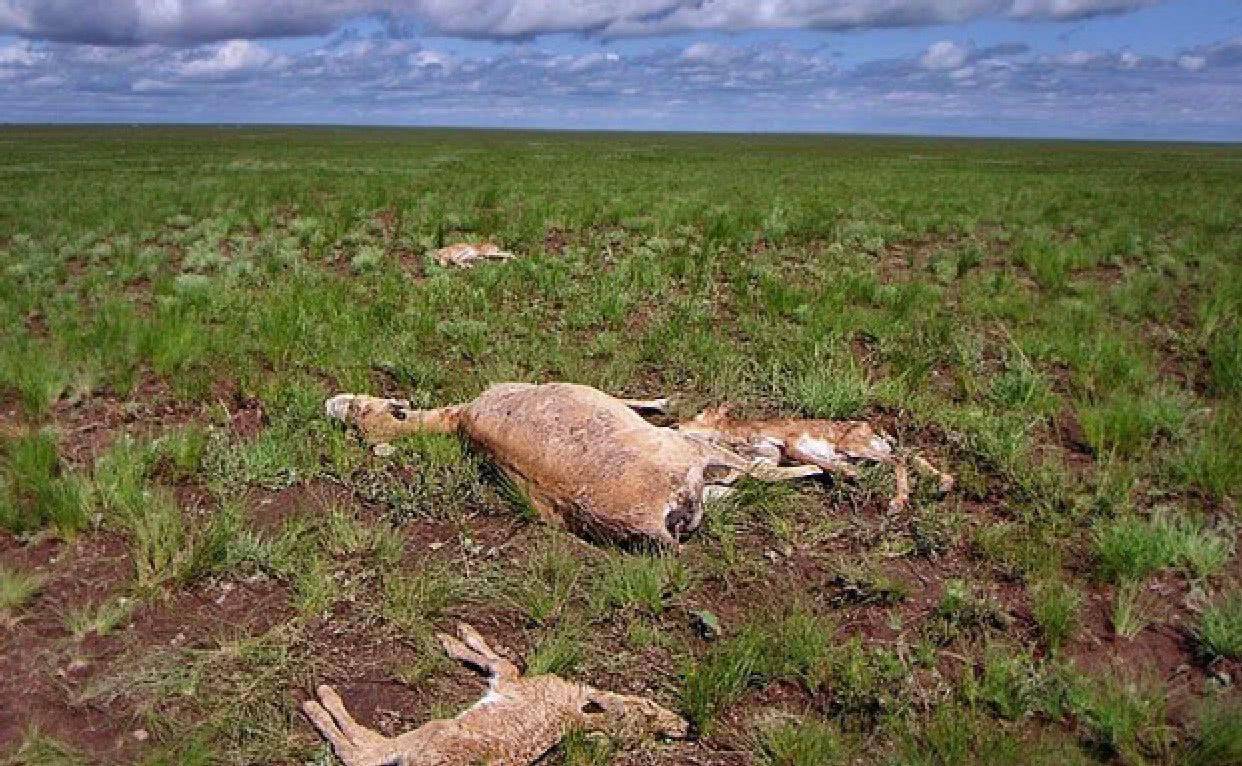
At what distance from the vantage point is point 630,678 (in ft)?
11.2

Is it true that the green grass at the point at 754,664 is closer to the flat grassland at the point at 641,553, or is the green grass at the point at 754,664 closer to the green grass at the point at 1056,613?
the flat grassland at the point at 641,553

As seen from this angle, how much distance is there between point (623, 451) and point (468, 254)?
25.2 feet

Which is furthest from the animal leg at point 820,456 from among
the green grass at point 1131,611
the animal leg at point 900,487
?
the green grass at point 1131,611

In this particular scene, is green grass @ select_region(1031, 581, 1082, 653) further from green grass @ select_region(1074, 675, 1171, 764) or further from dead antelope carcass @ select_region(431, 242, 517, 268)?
dead antelope carcass @ select_region(431, 242, 517, 268)

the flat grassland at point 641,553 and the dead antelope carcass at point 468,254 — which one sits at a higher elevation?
the dead antelope carcass at point 468,254

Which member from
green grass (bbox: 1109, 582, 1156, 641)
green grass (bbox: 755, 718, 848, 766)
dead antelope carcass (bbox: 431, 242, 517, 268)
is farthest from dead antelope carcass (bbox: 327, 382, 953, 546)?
dead antelope carcass (bbox: 431, 242, 517, 268)

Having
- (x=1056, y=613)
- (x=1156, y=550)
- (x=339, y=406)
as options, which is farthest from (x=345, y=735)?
(x=1156, y=550)

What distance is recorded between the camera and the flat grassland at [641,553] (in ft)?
10.4

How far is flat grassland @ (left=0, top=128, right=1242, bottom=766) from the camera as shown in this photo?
3.17 m

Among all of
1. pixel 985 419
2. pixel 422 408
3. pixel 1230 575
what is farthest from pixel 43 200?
pixel 1230 575

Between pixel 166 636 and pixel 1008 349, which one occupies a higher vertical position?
pixel 1008 349

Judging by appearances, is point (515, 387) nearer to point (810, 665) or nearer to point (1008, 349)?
point (810, 665)

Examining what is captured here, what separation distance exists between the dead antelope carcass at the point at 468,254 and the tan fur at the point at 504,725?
26.5ft

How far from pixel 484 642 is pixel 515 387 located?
181cm
